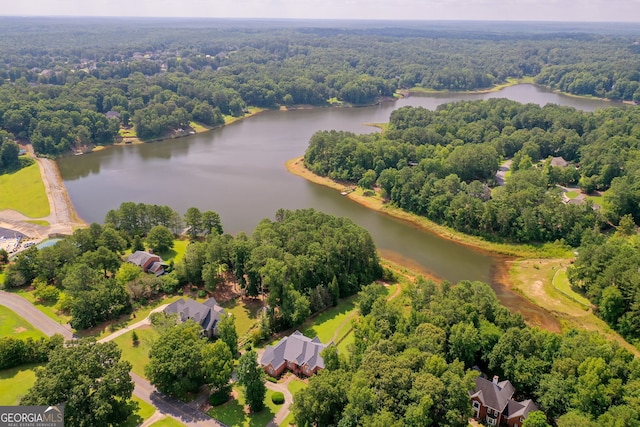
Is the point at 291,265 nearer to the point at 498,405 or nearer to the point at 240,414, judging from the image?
the point at 240,414

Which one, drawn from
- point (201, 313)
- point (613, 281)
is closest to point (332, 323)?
point (201, 313)

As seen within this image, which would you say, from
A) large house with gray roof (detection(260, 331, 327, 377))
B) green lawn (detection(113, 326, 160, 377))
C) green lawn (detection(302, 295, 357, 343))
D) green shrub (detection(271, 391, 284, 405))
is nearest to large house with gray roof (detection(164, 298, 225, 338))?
green lawn (detection(113, 326, 160, 377))

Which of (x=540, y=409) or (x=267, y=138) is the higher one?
(x=540, y=409)

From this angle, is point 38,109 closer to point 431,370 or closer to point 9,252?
point 9,252

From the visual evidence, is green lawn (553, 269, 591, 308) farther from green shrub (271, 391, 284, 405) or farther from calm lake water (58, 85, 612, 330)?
green shrub (271, 391, 284, 405)

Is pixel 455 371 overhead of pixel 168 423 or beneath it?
overhead

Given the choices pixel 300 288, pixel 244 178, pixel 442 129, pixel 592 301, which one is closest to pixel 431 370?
pixel 300 288
